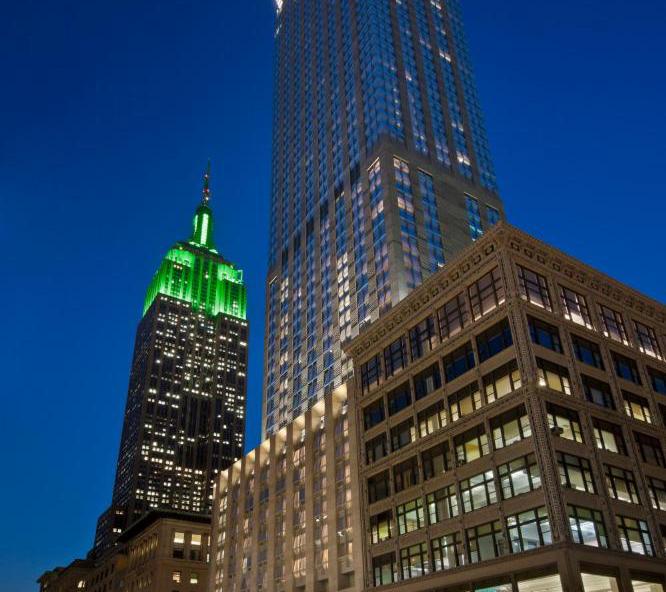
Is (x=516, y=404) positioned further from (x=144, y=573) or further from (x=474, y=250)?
(x=144, y=573)

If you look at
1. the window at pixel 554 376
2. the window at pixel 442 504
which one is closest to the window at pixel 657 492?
the window at pixel 554 376

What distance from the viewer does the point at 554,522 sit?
46750 mm

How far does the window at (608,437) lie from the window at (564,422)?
202 cm

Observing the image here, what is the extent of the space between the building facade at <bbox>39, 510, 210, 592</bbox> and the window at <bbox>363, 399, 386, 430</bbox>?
6449 centimetres

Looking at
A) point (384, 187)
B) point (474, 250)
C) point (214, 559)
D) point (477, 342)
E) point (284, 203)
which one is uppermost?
point (284, 203)

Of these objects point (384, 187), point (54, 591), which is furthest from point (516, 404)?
point (54, 591)

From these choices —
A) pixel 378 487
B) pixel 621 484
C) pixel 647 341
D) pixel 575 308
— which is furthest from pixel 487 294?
pixel 378 487

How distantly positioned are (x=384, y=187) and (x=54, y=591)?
15298 cm

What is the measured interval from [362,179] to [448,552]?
67760 millimetres

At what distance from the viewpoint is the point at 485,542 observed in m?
51.8

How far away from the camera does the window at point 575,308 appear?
200ft

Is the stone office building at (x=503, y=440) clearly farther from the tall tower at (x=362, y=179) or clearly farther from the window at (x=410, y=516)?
the tall tower at (x=362, y=179)

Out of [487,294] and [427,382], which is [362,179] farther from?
[487,294]

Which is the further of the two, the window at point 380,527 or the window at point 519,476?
the window at point 380,527
